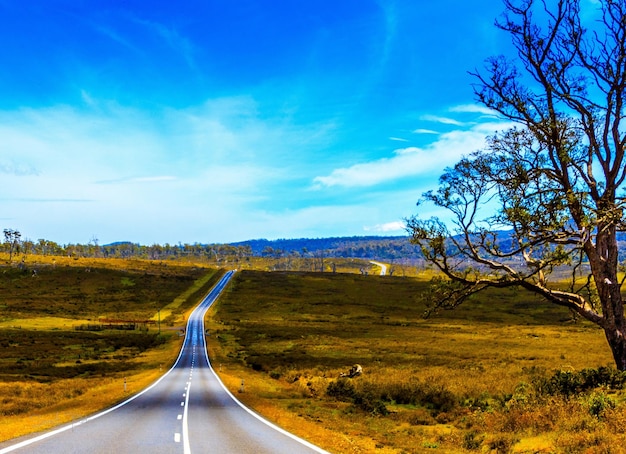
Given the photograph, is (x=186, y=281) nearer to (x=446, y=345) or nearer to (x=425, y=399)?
(x=446, y=345)

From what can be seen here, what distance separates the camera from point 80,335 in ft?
273

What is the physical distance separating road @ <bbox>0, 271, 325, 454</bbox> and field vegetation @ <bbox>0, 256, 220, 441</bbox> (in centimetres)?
232

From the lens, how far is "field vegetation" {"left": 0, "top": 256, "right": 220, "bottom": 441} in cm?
3079

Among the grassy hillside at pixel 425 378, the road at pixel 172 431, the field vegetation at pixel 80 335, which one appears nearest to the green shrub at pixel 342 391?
the grassy hillside at pixel 425 378

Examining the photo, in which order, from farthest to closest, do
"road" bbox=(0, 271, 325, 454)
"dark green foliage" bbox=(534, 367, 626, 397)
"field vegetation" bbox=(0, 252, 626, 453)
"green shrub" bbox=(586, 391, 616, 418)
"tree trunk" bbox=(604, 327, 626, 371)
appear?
"tree trunk" bbox=(604, 327, 626, 371) → "dark green foliage" bbox=(534, 367, 626, 397) → "field vegetation" bbox=(0, 252, 626, 453) → "road" bbox=(0, 271, 325, 454) → "green shrub" bbox=(586, 391, 616, 418)

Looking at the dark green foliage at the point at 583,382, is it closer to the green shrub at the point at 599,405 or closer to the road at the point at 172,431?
the green shrub at the point at 599,405

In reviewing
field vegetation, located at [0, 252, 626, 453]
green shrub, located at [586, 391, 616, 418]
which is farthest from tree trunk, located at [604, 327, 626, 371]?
green shrub, located at [586, 391, 616, 418]

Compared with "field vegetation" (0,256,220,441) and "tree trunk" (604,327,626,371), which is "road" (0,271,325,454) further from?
"tree trunk" (604,327,626,371)

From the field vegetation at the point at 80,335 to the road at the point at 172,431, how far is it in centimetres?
232

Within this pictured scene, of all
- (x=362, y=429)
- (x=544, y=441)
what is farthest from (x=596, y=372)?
(x=362, y=429)

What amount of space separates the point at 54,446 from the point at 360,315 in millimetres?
111039

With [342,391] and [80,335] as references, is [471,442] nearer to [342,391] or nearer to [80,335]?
[342,391]

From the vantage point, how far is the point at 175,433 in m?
16.6

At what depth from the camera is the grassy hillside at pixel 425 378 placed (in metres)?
14.5
